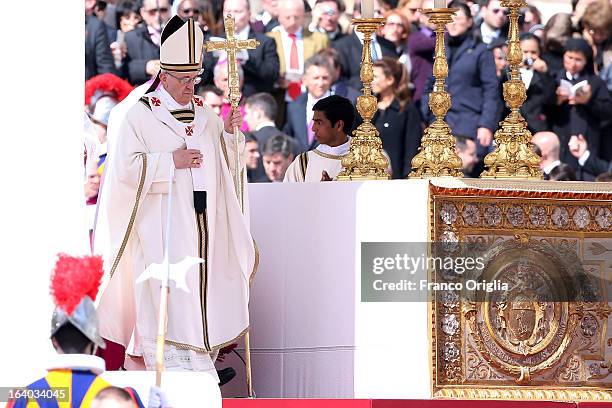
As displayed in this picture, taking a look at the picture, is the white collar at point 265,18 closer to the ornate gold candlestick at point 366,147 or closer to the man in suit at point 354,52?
the man in suit at point 354,52

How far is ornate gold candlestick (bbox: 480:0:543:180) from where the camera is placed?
34.5 feet

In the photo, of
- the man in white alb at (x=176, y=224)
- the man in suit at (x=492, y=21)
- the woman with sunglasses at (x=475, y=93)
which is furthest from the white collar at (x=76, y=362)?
the man in suit at (x=492, y=21)

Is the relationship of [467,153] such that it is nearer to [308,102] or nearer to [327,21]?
[308,102]

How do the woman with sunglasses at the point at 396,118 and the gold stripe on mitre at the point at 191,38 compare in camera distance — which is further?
the woman with sunglasses at the point at 396,118

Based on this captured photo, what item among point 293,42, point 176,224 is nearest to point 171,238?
point 176,224

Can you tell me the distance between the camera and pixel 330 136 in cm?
1152

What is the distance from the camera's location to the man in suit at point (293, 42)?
1374 cm

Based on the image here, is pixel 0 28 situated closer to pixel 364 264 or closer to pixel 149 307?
pixel 149 307

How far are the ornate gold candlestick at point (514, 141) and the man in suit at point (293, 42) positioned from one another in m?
3.24

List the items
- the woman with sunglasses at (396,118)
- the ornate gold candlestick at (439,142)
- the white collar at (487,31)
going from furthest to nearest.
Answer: the white collar at (487,31), the woman with sunglasses at (396,118), the ornate gold candlestick at (439,142)

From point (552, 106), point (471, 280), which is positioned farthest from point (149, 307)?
point (552, 106)

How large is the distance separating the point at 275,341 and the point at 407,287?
2.99ft

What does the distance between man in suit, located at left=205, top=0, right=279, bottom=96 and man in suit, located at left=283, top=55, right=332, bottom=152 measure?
0.84ft

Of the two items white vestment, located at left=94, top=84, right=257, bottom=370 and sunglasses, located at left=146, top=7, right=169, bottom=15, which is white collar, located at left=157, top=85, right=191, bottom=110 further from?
sunglasses, located at left=146, top=7, right=169, bottom=15
